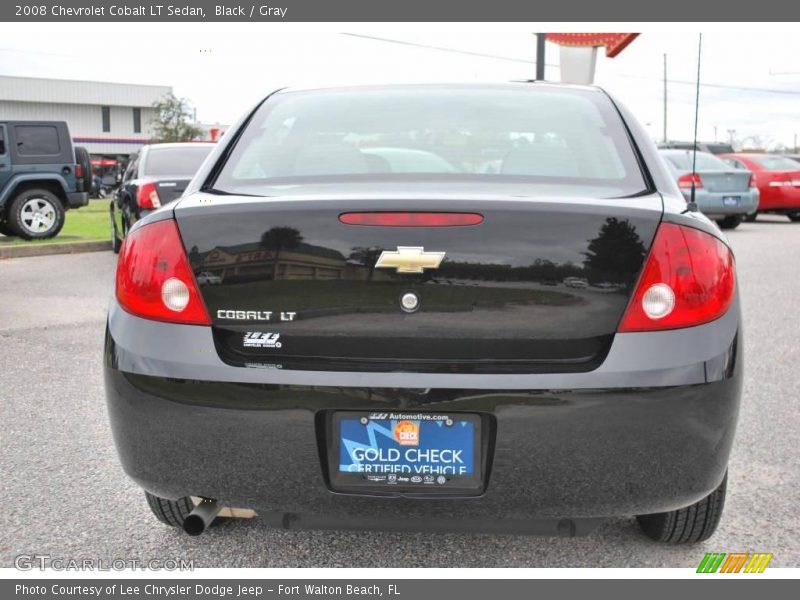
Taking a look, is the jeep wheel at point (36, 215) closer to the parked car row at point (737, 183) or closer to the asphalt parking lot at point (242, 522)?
the asphalt parking lot at point (242, 522)

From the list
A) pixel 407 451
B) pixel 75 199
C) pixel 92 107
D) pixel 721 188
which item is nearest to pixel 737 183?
pixel 721 188

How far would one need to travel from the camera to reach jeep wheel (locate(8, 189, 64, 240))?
13617mm

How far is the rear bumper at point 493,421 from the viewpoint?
2205 millimetres

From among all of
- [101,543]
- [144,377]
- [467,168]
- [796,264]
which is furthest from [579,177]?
[796,264]

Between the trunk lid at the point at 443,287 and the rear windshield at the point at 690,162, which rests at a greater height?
the trunk lid at the point at 443,287

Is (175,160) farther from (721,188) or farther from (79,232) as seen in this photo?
(721,188)

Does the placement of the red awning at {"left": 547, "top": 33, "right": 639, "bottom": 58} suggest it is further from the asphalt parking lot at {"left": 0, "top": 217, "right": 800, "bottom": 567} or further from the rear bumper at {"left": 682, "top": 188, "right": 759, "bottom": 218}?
the asphalt parking lot at {"left": 0, "top": 217, "right": 800, "bottom": 567}

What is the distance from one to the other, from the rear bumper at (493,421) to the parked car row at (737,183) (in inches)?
481

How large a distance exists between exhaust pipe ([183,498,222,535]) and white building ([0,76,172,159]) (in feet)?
232

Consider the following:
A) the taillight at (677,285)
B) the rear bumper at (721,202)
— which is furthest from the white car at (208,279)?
the rear bumper at (721,202)

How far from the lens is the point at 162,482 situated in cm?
242

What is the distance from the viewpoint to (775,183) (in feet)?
61.5

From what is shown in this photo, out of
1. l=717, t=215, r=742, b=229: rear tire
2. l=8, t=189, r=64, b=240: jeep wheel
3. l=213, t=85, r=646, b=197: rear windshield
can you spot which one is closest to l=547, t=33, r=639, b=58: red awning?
l=717, t=215, r=742, b=229: rear tire
